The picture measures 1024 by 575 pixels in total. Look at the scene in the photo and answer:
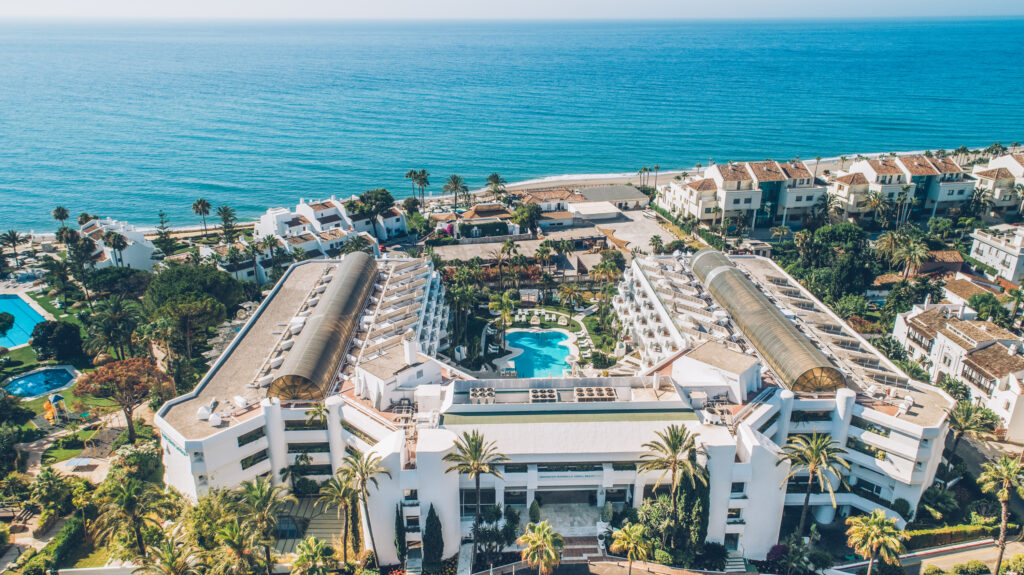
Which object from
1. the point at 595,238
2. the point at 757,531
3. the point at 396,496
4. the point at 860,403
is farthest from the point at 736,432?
the point at 595,238

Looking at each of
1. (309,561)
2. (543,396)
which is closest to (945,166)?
(543,396)

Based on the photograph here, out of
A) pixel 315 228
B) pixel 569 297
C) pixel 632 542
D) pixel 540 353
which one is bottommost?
pixel 540 353

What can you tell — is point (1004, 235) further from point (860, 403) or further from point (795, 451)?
point (795, 451)

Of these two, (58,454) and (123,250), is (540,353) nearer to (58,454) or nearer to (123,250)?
(58,454)

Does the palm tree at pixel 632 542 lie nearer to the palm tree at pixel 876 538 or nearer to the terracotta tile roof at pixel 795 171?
the palm tree at pixel 876 538

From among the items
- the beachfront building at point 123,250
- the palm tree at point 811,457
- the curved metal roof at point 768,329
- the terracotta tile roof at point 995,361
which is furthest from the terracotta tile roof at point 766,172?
the beachfront building at point 123,250
